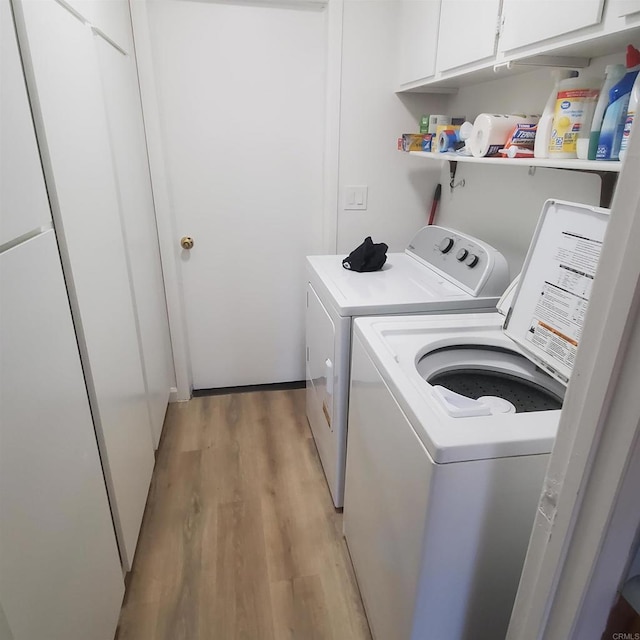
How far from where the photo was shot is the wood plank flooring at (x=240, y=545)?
151 cm

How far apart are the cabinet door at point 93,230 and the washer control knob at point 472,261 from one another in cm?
131

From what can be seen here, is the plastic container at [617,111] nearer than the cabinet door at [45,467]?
No

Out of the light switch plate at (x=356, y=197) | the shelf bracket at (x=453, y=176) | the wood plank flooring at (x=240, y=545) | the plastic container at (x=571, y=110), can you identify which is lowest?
the wood plank flooring at (x=240, y=545)

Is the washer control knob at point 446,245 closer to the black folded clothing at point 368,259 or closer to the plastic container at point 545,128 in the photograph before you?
the black folded clothing at point 368,259

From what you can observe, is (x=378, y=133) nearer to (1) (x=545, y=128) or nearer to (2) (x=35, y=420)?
(1) (x=545, y=128)

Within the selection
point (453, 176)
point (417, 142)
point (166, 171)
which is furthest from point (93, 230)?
point (453, 176)

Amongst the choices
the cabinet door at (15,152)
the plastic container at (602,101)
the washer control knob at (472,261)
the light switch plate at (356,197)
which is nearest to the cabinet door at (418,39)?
the light switch plate at (356,197)

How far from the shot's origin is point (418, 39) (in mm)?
1964

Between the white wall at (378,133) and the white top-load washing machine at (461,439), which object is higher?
the white wall at (378,133)

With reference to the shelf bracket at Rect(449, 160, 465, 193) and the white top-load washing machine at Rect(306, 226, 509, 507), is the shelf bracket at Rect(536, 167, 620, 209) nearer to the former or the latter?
the white top-load washing machine at Rect(306, 226, 509, 507)

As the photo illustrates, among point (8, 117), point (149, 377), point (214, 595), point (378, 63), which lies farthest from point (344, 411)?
point (378, 63)

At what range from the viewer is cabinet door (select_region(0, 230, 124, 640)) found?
85cm

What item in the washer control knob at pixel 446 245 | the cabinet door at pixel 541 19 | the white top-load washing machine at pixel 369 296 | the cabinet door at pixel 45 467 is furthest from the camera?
the washer control knob at pixel 446 245

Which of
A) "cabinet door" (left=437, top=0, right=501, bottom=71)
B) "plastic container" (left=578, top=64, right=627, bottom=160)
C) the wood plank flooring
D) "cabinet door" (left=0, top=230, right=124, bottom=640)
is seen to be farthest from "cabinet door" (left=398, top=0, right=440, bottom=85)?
the wood plank flooring
